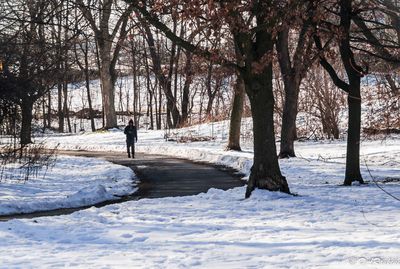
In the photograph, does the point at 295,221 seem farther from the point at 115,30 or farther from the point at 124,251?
the point at 115,30

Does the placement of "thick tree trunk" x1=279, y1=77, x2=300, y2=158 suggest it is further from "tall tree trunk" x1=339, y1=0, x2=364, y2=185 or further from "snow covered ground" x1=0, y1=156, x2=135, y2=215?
"tall tree trunk" x1=339, y1=0, x2=364, y2=185

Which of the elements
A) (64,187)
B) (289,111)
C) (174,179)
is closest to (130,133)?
(289,111)

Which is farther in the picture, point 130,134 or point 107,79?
point 107,79

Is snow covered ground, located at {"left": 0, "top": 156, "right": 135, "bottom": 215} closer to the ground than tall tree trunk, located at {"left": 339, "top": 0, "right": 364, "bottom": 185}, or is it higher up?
closer to the ground

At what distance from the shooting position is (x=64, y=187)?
15.9m

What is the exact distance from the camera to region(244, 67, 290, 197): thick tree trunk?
11766mm

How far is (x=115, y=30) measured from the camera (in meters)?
39.4

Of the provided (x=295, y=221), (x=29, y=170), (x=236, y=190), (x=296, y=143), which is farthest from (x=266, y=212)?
(x=296, y=143)

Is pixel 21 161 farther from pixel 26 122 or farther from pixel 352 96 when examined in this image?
pixel 352 96

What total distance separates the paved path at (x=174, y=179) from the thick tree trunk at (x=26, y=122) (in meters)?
3.11

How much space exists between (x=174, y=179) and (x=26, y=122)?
518 centimetres

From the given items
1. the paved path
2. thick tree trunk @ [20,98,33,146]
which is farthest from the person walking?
thick tree trunk @ [20,98,33,146]

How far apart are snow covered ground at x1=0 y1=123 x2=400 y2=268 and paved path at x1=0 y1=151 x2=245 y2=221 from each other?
180 centimetres

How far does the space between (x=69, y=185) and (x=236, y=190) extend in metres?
5.55
